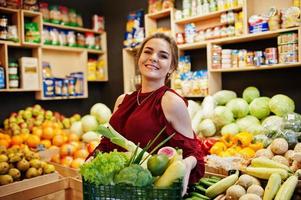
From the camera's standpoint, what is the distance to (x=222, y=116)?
273 centimetres

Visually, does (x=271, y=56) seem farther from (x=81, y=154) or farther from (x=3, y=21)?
(x=3, y=21)

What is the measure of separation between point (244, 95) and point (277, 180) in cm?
162

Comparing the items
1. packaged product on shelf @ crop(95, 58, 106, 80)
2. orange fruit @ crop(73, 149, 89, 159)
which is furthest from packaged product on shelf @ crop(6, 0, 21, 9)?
orange fruit @ crop(73, 149, 89, 159)

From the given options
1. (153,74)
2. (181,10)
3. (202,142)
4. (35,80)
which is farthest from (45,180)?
(181,10)

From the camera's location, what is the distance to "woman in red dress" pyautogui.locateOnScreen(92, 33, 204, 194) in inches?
53.0

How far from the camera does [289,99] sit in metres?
2.59

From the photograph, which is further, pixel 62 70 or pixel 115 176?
pixel 62 70

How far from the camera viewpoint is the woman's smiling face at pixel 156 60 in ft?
4.93

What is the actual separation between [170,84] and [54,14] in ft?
5.59

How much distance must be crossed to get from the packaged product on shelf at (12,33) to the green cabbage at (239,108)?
2416 mm

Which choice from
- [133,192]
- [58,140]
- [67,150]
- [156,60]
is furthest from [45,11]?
[133,192]

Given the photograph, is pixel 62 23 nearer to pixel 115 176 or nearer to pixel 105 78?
pixel 105 78

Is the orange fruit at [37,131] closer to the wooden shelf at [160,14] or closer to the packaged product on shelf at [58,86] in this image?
the packaged product on shelf at [58,86]

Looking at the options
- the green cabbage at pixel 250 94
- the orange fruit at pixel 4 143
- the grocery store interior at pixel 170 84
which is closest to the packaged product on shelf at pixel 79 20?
the grocery store interior at pixel 170 84
